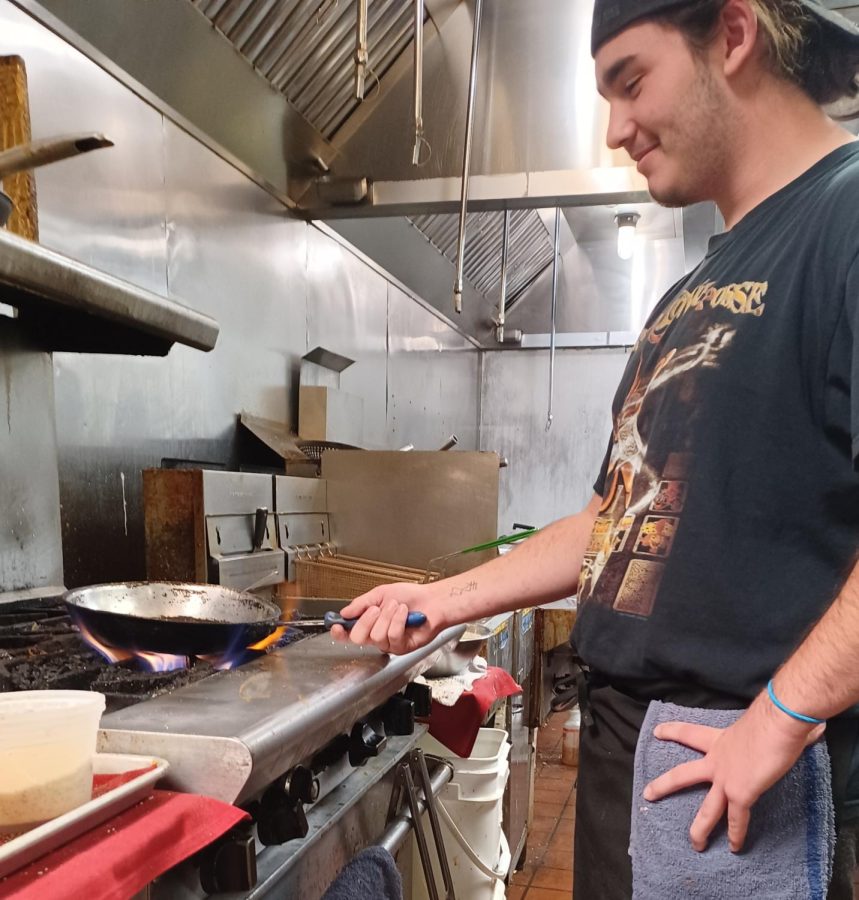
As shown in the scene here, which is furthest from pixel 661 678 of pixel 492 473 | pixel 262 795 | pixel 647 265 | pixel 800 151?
pixel 647 265

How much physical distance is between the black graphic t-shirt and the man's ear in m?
0.15

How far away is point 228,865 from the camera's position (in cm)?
75

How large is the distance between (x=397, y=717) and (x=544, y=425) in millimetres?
4617

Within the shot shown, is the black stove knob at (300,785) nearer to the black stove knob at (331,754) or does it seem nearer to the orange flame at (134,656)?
the black stove knob at (331,754)

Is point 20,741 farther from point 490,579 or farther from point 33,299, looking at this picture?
point 33,299

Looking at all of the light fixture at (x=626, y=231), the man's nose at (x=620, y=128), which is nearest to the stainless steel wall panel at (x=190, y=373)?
the man's nose at (x=620, y=128)

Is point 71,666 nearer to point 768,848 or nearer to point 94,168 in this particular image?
point 768,848

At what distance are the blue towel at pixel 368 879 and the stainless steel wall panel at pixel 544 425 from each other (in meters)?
4.39

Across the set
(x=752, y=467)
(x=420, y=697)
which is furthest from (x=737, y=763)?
(x=420, y=697)

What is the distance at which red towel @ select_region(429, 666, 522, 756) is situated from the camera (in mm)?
1577

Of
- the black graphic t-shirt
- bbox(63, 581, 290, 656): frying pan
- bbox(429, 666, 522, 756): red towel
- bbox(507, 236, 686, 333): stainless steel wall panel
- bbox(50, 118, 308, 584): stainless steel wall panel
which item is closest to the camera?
the black graphic t-shirt

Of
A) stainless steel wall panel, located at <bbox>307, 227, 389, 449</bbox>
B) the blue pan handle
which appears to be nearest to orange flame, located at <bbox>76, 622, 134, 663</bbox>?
the blue pan handle

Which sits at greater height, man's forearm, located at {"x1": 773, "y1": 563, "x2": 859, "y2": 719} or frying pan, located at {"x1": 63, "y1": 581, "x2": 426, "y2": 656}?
man's forearm, located at {"x1": 773, "y1": 563, "x2": 859, "y2": 719}

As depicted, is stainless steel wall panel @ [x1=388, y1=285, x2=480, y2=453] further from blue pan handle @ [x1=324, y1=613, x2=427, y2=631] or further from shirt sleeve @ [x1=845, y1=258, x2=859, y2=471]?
shirt sleeve @ [x1=845, y1=258, x2=859, y2=471]
